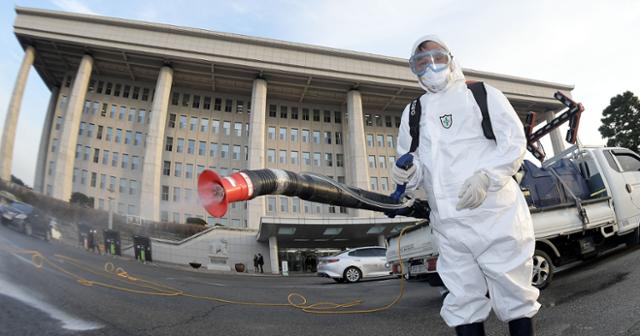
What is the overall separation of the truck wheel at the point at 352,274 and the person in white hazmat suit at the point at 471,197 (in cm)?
821

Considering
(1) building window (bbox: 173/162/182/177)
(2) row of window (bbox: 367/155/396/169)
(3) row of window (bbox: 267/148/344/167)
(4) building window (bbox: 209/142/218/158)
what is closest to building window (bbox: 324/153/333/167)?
(3) row of window (bbox: 267/148/344/167)

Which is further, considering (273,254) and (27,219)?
(273,254)

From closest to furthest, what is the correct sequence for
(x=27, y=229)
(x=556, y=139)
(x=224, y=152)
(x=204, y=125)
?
(x=27, y=229) → (x=224, y=152) → (x=204, y=125) → (x=556, y=139)

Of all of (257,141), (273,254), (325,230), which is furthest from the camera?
(257,141)

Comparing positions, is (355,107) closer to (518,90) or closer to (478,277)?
(518,90)

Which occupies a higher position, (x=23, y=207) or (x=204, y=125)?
(x=204, y=125)

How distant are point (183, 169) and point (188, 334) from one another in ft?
95.4

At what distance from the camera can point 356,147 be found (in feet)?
104

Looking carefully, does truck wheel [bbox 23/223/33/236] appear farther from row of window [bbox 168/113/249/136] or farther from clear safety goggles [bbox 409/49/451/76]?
row of window [bbox 168/113/249/136]

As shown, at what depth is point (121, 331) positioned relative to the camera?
144cm

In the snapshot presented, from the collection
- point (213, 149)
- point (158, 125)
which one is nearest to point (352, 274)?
point (158, 125)

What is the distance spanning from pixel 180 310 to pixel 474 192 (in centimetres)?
168

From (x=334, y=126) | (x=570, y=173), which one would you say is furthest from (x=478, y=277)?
(x=334, y=126)

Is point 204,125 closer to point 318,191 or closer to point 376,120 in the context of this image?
point 376,120
